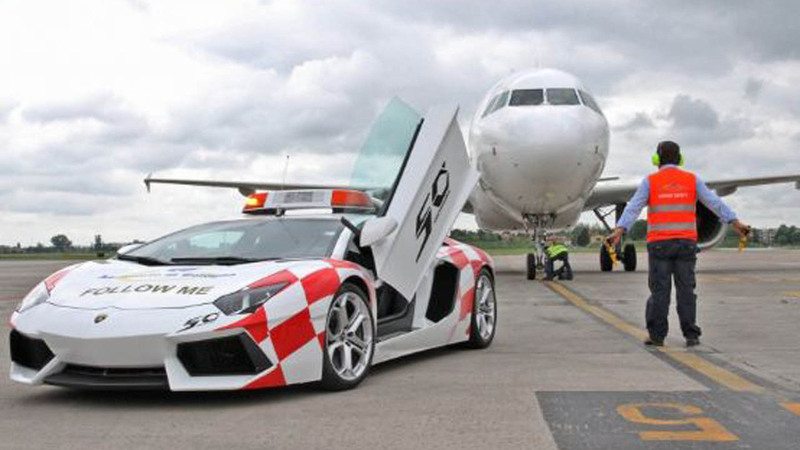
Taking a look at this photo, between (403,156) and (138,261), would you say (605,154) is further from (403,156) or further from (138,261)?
(138,261)

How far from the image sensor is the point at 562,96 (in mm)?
16688

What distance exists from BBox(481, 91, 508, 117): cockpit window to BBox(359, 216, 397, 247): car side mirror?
11.6m

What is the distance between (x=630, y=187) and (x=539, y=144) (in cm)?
571

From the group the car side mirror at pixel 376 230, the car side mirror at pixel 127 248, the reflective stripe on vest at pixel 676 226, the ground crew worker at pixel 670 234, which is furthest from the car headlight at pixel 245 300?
the reflective stripe on vest at pixel 676 226

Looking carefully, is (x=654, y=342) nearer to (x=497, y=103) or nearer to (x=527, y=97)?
(x=527, y=97)

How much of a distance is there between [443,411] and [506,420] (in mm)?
383

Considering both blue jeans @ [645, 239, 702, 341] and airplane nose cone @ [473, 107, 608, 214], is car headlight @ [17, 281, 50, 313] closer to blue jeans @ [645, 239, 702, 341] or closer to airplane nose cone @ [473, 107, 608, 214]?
blue jeans @ [645, 239, 702, 341]

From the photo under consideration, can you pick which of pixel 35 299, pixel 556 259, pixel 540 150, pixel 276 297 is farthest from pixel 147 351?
pixel 556 259

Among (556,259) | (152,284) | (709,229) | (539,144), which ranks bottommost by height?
(556,259)

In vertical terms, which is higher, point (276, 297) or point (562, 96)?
point (562, 96)

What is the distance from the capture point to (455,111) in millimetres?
6508

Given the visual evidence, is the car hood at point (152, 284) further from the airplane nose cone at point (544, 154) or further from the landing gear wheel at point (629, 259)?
the landing gear wheel at point (629, 259)

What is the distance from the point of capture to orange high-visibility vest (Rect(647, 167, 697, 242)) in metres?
7.13

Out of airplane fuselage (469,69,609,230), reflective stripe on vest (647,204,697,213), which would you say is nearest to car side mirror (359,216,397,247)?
reflective stripe on vest (647,204,697,213)
